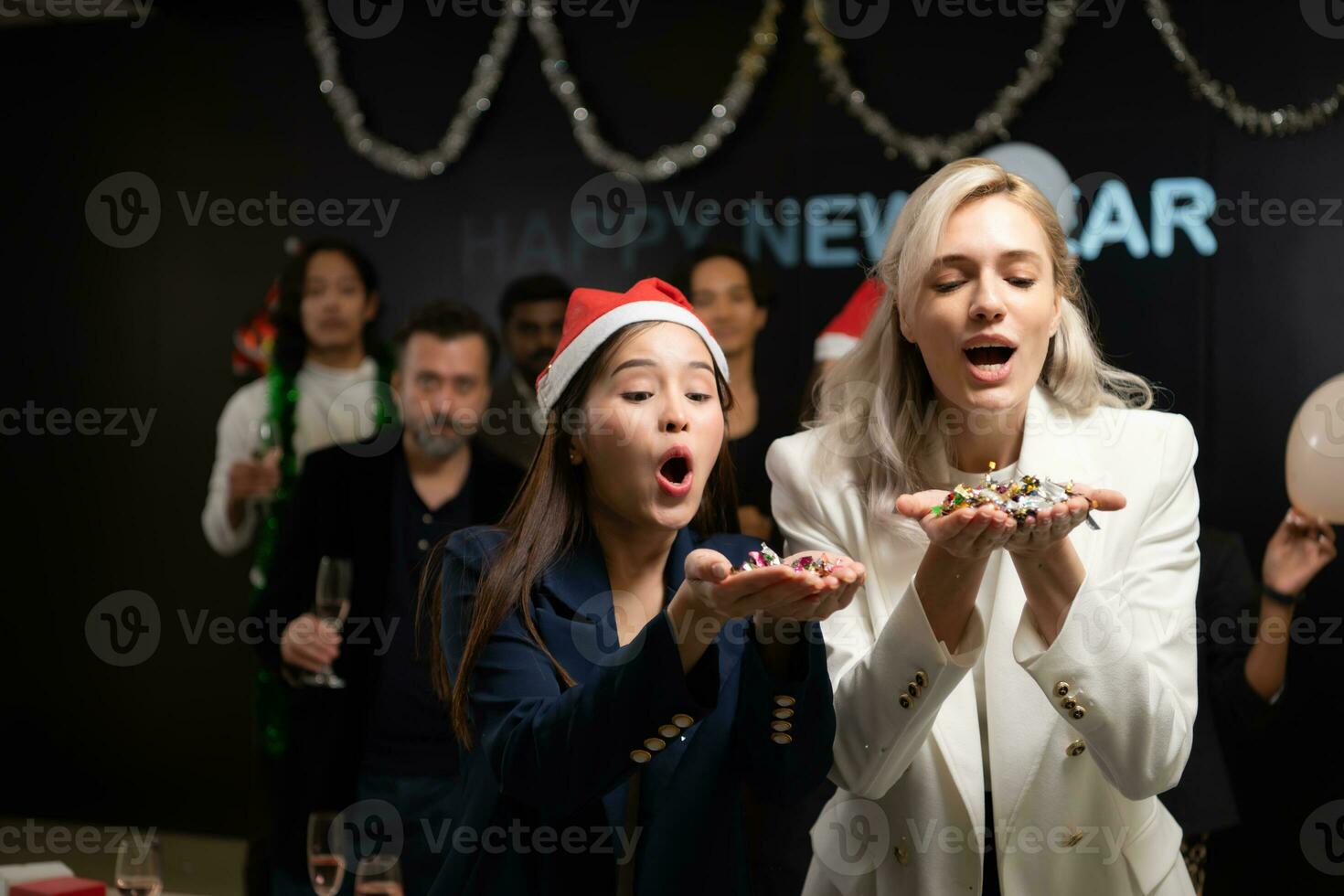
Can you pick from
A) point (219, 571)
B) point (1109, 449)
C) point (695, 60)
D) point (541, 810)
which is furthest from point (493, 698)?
point (219, 571)

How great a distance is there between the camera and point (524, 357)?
4.75m

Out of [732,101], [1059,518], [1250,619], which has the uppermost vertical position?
[732,101]

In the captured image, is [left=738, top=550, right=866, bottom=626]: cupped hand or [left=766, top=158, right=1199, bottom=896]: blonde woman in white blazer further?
[left=766, top=158, right=1199, bottom=896]: blonde woman in white blazer

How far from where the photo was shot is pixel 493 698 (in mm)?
1801

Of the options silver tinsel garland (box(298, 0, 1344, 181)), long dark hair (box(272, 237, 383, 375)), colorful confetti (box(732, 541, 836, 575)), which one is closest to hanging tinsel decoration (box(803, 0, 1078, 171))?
silver tinsel garland (box(298, 0, 1344, 181))

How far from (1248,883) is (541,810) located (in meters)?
3.12

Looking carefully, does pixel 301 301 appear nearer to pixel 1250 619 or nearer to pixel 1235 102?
pixel 1235 102

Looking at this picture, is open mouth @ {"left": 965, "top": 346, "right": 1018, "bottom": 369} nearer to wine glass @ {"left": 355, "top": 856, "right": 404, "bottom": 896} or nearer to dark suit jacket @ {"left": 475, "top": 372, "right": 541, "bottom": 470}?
wine glass @ {"left": 355, "top": 856, "right": 404, "bottom": 896}

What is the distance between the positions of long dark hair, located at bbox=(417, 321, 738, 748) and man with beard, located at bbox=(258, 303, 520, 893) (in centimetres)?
173

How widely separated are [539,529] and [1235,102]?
10.1 feet

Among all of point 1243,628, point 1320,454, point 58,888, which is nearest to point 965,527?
point 58,888

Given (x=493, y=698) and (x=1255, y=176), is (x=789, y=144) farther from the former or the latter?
(x=493, y=698)

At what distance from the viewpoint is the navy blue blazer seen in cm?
164

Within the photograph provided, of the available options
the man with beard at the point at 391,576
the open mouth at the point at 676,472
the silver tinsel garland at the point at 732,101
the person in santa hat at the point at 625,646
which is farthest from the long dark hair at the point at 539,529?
the silver tinsel garland at the point at 732,101
